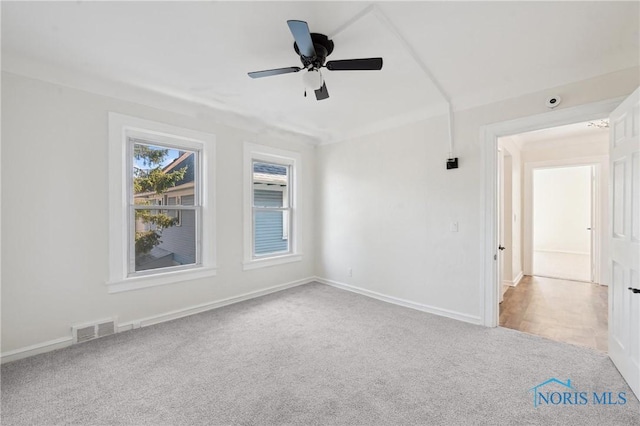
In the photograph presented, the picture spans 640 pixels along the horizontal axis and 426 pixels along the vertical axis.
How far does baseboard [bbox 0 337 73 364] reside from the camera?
7.58 ft

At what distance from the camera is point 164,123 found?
3172 millimetres

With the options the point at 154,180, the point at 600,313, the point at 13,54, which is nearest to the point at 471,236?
the point at 600,313

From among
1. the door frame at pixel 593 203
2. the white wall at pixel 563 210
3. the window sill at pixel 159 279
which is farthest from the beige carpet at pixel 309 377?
the white wall at pixel 563 210

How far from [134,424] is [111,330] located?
1561mm

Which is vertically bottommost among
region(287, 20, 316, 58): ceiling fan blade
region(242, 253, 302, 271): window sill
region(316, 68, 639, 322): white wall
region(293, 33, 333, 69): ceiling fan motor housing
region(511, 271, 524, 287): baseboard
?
region(511, 271, 524, 287): baseboard

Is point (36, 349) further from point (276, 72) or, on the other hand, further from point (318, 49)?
point (318, 49)

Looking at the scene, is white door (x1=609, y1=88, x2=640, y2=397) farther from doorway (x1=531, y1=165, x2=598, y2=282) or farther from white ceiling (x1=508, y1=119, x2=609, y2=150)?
doorway (x1=531, y1=165, x2=598, y2=282)

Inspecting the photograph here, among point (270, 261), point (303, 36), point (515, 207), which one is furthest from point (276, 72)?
point (515, 207)

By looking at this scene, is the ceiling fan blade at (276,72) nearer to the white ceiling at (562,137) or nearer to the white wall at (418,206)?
the white wall at (418,206)

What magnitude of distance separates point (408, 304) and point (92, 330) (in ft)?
11.8

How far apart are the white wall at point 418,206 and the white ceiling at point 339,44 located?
0.25 meters

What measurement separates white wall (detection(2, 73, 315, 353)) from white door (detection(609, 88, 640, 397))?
13.9ft

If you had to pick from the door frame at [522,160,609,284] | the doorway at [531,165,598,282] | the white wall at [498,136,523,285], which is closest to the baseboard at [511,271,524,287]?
the white wall at [498,136,523,285]

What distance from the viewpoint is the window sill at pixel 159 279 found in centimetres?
286
